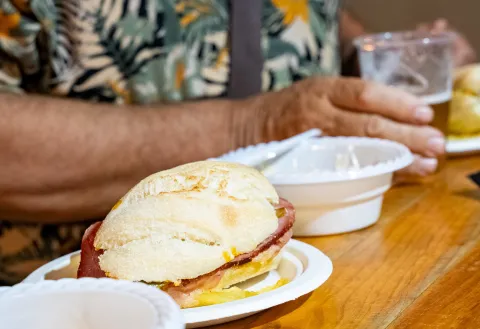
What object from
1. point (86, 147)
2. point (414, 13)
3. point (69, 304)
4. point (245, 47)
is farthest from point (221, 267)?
point (414, 13)

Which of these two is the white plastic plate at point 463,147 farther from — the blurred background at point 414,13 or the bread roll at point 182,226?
the blurred background at point 414,13

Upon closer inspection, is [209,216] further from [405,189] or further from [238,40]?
[238,40]

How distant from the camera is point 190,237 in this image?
47 cm

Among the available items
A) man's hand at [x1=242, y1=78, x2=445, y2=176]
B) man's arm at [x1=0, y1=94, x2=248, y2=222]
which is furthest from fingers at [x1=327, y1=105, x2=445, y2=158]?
man's arm at [x1=0, y1=94, x2=248, y2=222]

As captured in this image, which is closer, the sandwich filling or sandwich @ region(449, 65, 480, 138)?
the sandwich filling

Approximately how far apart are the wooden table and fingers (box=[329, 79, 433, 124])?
128 millimetres

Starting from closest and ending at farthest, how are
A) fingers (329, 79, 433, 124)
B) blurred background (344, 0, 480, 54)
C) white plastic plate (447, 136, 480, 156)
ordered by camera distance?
1. fingers (329, 79, 433, 124)
2. white plastic plate (447, 136, 480, 156)
3. blurred background (344, 0, 480, 54)

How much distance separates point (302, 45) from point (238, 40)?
0.55 feet

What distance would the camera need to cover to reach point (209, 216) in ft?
1.57

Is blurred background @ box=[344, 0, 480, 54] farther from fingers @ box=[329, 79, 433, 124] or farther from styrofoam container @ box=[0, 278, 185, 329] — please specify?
styrofoam container @ box=[0, 278, 185, 329]

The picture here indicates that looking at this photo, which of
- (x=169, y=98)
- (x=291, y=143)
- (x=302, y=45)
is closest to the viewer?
(x=291, y=143)

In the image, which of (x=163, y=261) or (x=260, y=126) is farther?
(x=260, y=126)

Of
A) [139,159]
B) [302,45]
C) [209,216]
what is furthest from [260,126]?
[209,216]

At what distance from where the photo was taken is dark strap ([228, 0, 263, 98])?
1.20 metres
